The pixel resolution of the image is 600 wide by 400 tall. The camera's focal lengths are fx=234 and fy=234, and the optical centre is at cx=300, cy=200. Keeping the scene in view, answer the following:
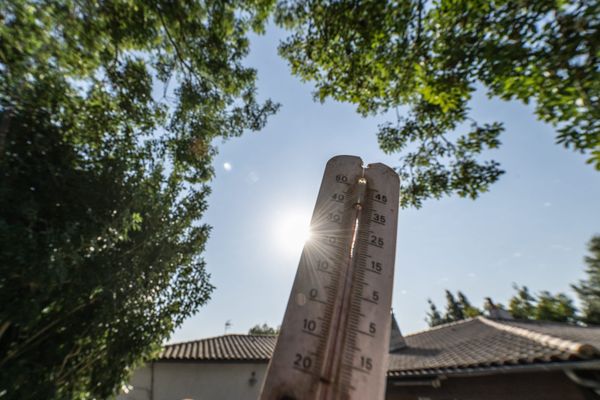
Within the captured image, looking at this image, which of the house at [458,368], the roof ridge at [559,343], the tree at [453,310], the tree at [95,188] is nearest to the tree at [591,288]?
the tree at [453,310]

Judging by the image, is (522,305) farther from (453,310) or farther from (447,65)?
(447,65)

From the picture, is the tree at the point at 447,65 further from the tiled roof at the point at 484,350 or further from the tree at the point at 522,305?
the tree at the point at 522,305

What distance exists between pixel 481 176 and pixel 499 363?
4.76m

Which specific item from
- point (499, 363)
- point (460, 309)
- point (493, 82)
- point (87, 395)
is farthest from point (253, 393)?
point (460, 309)

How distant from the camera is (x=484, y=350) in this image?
7875 mm

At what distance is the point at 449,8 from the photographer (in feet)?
14.0

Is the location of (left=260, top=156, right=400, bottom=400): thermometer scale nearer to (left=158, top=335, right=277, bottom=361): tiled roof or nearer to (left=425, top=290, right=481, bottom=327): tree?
(left=158, top=335, right=277, bottom=361): tiled roof

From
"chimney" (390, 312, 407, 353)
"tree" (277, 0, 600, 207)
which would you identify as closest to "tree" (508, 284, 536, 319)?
"chimney" (390, 312, 407, 353)

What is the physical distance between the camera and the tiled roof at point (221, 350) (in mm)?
12623

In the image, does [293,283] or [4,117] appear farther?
[4,117]

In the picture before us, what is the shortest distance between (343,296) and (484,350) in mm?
9746

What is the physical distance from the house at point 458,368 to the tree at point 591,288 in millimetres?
37097

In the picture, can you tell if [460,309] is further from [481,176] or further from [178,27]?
[178,27]

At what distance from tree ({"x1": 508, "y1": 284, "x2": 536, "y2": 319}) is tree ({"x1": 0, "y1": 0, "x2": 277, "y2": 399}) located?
49.9m
